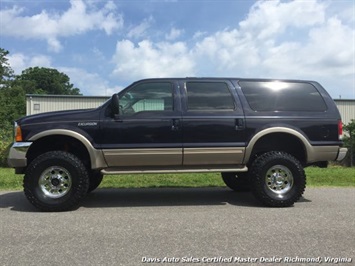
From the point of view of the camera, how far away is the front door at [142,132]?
674 centimetres

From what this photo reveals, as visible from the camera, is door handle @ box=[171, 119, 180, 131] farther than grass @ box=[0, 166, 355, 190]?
No

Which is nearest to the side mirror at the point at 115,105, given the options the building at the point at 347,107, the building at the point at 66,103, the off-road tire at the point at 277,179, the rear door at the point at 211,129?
the rear door at the point at 211,129

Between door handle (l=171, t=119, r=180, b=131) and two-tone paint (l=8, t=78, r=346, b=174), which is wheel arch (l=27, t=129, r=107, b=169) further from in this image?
door handle (l=171, t=119, r=180, b=131)

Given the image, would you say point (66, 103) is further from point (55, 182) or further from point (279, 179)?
point (279, 179)

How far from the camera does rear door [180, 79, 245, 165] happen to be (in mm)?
6867

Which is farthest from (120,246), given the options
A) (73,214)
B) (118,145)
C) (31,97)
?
(31,97)

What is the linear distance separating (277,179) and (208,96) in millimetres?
1818

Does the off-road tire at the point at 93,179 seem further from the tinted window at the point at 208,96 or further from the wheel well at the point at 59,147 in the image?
the tinted window at the point at 208,96

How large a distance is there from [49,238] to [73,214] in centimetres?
136

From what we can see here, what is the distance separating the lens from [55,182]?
664cm

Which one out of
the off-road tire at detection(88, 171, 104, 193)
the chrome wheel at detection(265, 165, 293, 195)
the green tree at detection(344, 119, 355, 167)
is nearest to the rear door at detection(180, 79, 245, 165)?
the chrome wheel at detection(265, 165, 293, 195)

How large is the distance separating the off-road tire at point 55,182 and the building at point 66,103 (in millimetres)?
21960

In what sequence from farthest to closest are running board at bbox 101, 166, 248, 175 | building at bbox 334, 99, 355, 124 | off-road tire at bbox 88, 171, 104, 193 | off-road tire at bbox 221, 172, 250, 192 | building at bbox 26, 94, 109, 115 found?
building at bbox 334, 99, 355, 124, building at bbox 26, 94, 109, 115, off-road tire at bbox 221, 172, 250, 192, off-road tire at bbox 88, 171, 104, 193, running board at bbox 101, 166, 248, 175

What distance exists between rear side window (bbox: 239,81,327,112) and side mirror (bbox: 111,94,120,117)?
2179mm
